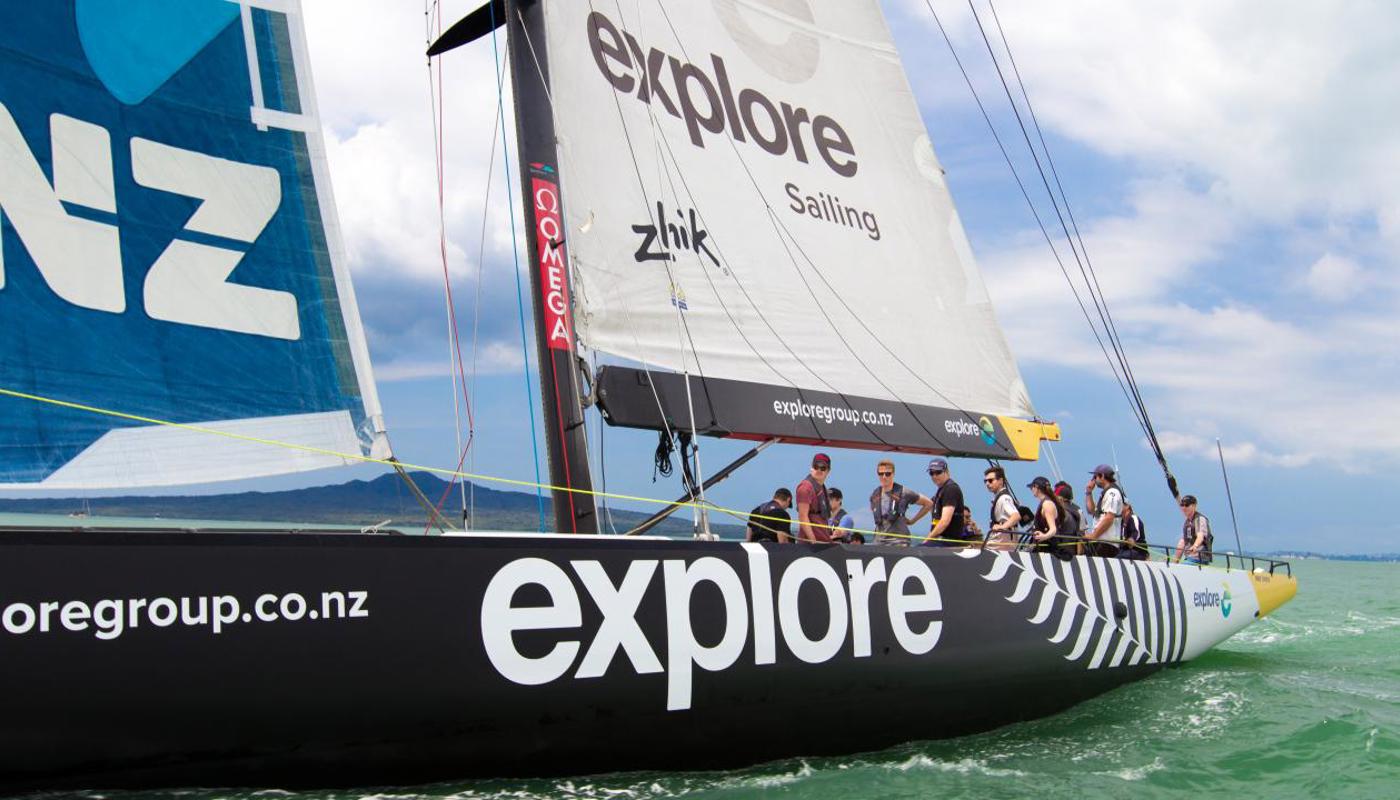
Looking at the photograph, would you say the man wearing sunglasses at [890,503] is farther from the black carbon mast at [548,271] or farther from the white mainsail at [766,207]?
the black carbon mast at [548,271]

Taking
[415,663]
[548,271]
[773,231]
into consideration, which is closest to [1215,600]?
[773,231]

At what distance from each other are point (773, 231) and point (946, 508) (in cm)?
232

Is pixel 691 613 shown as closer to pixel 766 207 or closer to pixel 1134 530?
pixel 766 207

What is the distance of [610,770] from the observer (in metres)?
4.79

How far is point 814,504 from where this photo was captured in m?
6.57

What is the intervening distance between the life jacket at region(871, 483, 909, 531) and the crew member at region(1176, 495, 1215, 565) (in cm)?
351

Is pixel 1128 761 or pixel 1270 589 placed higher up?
pixel 1270 589

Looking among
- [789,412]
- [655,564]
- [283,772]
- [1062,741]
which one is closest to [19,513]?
[283,772]

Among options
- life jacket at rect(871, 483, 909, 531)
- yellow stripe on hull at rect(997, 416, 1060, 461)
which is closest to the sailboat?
life jacket at rect(871, 483, 909, 531)

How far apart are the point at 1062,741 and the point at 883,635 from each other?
4.80 feet

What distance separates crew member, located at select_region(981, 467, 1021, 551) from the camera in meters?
7.85

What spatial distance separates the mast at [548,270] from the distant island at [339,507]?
41 cm

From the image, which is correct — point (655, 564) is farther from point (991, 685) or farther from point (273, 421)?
point (991, 685)

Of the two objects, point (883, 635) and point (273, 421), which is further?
point (883, 635)
